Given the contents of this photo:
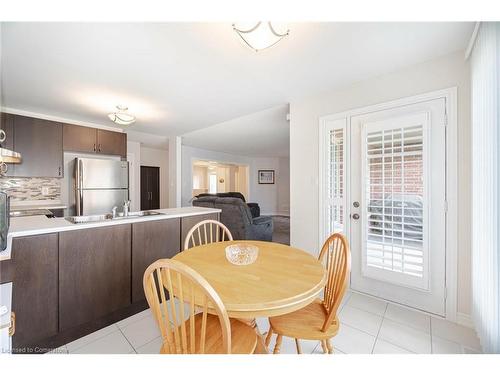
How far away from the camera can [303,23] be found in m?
1.43

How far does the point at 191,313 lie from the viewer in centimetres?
83

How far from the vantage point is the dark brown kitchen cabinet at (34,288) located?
4.52ft

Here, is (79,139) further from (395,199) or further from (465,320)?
(465,320)

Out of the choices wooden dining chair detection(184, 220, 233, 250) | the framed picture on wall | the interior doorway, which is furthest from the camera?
the interior doorway

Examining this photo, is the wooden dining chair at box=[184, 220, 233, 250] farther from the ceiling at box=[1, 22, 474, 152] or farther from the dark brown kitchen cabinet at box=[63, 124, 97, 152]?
the dark brown kitchen cabinet at box=[63, 124, 97, 152]

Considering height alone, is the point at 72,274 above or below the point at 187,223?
below

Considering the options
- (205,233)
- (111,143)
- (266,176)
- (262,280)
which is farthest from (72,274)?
(266,176)

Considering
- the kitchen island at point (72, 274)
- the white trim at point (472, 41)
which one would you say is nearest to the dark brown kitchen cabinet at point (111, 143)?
the kitchen island at point (72, 274)

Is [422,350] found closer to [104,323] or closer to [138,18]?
[104,323]

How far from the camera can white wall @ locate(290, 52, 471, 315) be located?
5.59 feet

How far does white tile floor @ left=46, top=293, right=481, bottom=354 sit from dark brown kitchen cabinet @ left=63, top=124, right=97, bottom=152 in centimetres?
278

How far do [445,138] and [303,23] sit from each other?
1.52 metres

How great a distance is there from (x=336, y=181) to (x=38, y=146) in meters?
4.05

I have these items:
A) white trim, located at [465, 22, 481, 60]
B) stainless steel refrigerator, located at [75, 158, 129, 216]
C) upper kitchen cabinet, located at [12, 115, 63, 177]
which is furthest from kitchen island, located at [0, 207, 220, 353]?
white trim, located at [465, 22, 481, 60]
